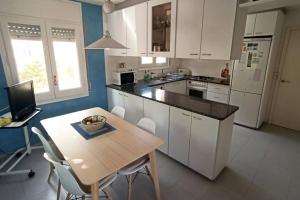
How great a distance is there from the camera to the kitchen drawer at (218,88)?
12.2ft

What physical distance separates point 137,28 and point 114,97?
1.41 m

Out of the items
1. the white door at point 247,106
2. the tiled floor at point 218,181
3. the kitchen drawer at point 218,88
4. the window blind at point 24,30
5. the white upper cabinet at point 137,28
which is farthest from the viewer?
the kitchen drawer at point 218,88

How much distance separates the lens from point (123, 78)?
3443mm

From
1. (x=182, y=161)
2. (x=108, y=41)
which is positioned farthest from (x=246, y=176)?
(x=108, y=41)

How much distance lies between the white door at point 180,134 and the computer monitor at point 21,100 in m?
2.03

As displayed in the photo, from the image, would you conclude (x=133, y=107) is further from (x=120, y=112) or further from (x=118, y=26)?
(x=118, y=26)

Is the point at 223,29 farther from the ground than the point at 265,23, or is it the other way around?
the point at 265,23

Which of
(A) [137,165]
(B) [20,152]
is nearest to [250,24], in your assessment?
(A) [137,165]

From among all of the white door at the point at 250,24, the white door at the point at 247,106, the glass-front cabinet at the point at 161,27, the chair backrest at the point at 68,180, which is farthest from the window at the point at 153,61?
the chair backrest at the point at 68,180

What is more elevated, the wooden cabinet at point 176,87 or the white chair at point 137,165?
the wooden cabinet at point 176,87

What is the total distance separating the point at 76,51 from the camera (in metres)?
3.04

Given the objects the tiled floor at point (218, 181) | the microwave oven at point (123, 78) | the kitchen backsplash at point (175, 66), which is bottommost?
the tiled floor at point (218, 181)

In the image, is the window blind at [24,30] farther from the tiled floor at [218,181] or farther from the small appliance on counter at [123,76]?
the tiled floor at [218,181]

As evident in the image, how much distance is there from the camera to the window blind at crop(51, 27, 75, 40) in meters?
2.75
